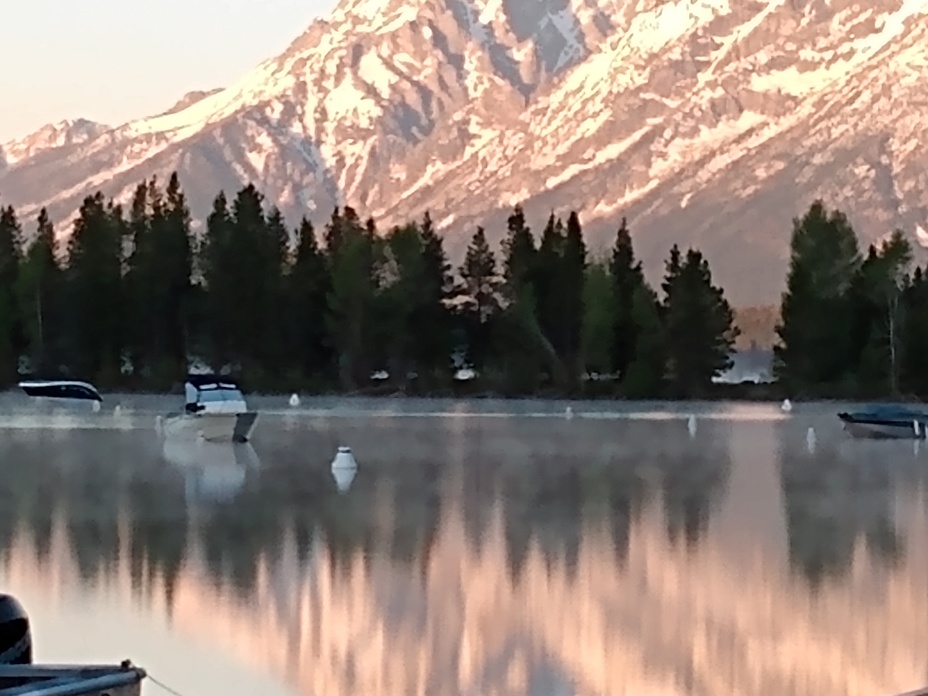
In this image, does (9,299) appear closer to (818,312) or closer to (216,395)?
(818,312)

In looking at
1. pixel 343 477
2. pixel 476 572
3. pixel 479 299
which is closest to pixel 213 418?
pixel 343 477

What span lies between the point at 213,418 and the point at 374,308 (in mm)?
52710

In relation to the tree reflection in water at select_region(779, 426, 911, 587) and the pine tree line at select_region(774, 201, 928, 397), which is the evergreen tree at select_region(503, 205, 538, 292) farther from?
the tree reflection in water at select_region(779, 426, 911, 587)

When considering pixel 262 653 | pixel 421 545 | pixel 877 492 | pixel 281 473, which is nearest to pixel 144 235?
pixel 281 473

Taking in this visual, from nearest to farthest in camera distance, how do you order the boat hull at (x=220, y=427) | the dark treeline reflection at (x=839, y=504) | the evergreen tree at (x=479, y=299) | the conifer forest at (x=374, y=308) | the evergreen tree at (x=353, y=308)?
the dark treeline reflection at (x=839, y=504)
the boat hull at (x=220, y=427)
the conifer forest at (x=374, y=308)
the evergreen tree at (x=353, y=308)
the evergreen tree at (x=479, y=299)

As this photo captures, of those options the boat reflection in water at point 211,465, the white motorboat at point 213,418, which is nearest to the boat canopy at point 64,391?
the white motorboat at point 213,418

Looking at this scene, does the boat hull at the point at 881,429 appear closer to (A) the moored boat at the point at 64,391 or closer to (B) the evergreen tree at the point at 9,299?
(A) the moored boat at the point at 64,391

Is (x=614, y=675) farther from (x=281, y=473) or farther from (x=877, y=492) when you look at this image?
(x=281, y=473)

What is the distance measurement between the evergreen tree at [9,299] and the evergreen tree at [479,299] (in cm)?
2785

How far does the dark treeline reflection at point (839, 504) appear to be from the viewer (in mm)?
35938

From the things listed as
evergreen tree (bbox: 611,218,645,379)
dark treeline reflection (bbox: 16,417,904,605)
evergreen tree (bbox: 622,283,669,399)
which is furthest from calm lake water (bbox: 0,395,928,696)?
evergreen tree (bbox: 611,218,645,379)

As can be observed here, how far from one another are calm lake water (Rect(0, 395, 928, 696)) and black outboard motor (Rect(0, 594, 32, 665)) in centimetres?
256

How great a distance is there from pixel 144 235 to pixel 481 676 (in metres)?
105

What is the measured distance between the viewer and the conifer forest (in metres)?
122
